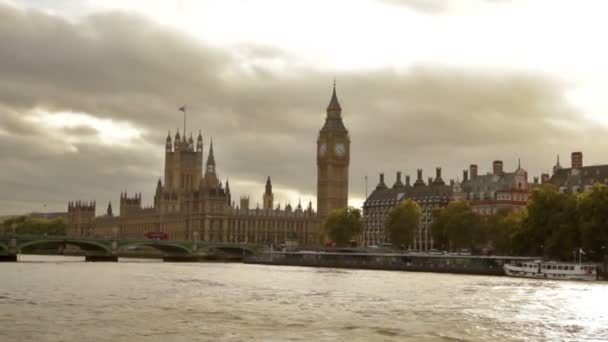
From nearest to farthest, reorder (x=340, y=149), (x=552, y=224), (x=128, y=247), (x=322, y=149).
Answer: (x=552, y=224) < (x=128, y=247) < (x=340, y=149) < (x=322, y=149)

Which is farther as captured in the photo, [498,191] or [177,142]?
[177,142]

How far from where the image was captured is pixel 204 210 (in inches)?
5891

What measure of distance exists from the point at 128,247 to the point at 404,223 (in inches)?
1100

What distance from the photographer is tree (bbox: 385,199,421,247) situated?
9825cm

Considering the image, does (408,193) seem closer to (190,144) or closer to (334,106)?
(334,106)

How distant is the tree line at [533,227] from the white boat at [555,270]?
2.00 m

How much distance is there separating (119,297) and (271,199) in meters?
132

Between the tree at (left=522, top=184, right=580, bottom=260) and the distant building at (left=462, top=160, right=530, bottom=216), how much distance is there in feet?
90.9

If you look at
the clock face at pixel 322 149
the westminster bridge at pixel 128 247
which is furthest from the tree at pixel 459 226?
the clock face at pixel 322 149

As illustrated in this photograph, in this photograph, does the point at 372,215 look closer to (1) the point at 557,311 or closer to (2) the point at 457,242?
(2) the point at 457,242

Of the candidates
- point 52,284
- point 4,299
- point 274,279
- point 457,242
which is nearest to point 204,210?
point 457,242

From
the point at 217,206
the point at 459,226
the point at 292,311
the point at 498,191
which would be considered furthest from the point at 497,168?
the point at 292,311

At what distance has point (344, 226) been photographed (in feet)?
355

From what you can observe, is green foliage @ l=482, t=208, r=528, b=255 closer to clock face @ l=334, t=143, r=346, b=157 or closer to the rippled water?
the rippled water
